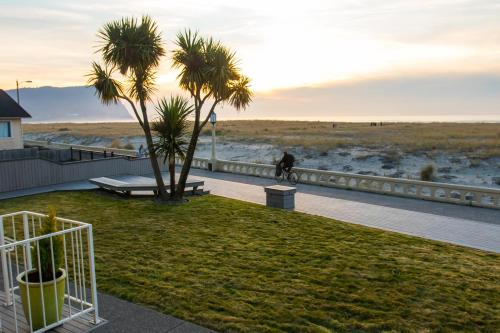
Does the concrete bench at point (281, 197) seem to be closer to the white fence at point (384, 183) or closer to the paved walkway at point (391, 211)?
the paved walkway at point (391, 211)

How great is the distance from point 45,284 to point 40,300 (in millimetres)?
233

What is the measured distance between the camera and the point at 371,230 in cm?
1203

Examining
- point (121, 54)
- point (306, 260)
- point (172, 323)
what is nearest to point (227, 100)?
point (121, 54)

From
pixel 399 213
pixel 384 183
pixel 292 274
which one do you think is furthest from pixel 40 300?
pixel 384 183

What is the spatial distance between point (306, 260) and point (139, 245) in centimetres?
412

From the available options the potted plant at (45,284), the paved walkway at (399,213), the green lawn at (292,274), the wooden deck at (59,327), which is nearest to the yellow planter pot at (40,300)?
the potted plant at (45,284)

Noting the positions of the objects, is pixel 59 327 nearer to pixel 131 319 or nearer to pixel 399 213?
pixel 131 319

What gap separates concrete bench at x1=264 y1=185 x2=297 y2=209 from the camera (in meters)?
14.9

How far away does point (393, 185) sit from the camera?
17500 mm

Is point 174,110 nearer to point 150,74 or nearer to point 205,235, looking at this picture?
point 150,74

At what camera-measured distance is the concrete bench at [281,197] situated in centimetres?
1489

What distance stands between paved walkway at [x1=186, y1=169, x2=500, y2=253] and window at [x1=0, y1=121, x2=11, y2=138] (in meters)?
18.0

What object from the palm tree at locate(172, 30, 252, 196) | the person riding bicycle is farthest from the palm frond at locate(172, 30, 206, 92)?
the person riding bicycle

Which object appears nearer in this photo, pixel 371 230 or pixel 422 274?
pixel 422 274
